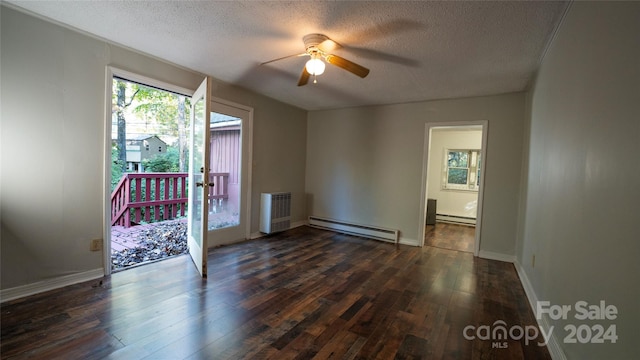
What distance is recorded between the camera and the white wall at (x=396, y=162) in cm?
377

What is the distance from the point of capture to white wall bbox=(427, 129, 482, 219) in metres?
6.34

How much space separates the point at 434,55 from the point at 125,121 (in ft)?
21.9

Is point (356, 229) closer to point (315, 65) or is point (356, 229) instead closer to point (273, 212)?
point (273, 212)

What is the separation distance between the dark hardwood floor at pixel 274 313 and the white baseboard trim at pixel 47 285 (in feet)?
0.28

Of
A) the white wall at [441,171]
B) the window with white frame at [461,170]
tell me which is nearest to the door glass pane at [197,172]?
the white wall at [441,171]

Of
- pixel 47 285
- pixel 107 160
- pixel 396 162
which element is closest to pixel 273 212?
pixel 396 162

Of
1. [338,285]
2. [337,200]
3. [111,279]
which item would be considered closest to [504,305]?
[338,285]

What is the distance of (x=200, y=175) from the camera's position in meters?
3.16

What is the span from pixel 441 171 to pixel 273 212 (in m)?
4.45

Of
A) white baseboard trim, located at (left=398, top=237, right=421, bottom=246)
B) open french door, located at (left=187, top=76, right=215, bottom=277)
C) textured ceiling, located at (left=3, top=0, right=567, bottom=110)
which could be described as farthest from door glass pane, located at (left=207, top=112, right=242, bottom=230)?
white baseboard trim, located at (left=398, top=237, right=421, bottom=246)

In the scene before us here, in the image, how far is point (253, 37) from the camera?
7.97 ft

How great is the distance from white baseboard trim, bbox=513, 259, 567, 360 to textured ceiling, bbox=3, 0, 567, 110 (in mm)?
2251

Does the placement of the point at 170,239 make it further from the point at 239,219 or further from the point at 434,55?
the point at 434,55

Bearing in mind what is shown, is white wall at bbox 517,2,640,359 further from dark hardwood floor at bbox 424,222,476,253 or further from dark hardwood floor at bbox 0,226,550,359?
dark hardwood floor at bbox 424,222,476,253
